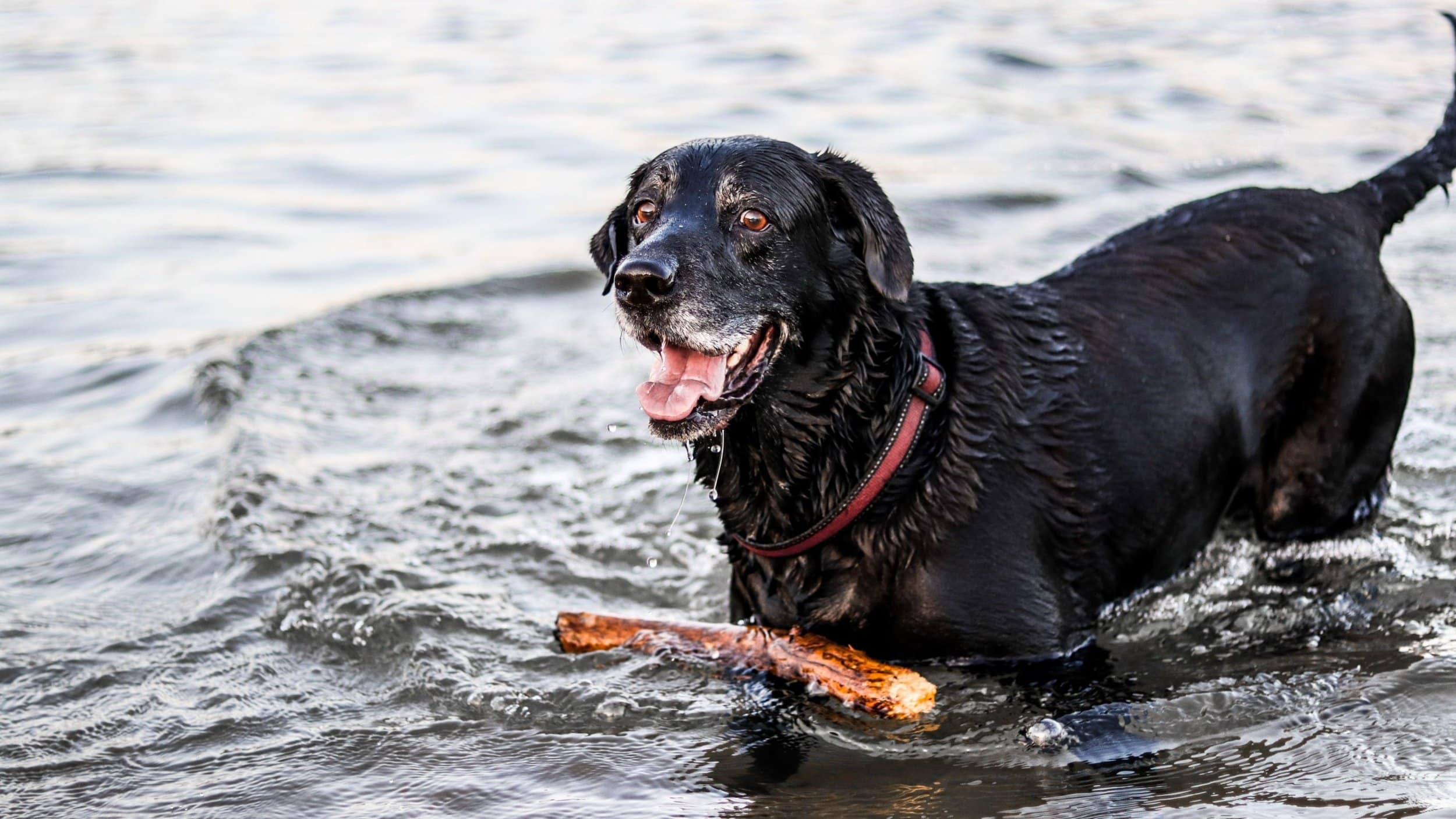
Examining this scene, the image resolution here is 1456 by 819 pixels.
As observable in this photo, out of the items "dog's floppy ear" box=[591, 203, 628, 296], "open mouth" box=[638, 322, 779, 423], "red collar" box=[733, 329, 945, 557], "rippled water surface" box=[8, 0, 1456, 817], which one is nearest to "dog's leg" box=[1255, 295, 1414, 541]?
"rippled water surface" box=[8, 0, 1456, 817]

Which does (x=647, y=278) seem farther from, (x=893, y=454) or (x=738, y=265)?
(x=893, y=454)

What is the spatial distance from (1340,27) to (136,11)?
1362 cm

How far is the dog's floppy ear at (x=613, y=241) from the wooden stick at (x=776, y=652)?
3.50 ft

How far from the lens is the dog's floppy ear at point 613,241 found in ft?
14.7

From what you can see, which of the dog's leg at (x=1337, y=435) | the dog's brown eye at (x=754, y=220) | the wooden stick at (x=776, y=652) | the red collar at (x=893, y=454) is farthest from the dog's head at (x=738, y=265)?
the dog's leg at (x=1337, y=435)

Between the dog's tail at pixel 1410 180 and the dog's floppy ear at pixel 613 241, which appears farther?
the dog's tail at pixel 1410 180

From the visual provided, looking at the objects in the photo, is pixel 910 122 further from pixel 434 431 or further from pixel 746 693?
pixel 746 693

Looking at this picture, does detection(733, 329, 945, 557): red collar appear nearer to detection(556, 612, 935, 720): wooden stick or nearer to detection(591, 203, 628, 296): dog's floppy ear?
detection(556, 612, 935, 720): wooden stick

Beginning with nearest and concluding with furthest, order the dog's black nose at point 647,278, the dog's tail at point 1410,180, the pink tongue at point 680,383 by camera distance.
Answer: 1. the dog's black nose at point 647,278
2. the pink tongue at point 680,383
3. the dog's tail at point 1410,180

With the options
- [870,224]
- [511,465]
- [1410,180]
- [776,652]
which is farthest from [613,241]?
[1410,180]

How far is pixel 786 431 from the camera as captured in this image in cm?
408

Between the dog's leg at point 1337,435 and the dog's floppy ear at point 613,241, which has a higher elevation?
the dog's floppy ear at point 613,241

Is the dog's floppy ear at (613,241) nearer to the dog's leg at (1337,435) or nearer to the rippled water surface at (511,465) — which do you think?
the rippled water surface at (511,465)

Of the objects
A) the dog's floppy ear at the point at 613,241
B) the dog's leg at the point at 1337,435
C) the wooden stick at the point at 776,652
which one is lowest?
the wooden stick at the point at 776,652
